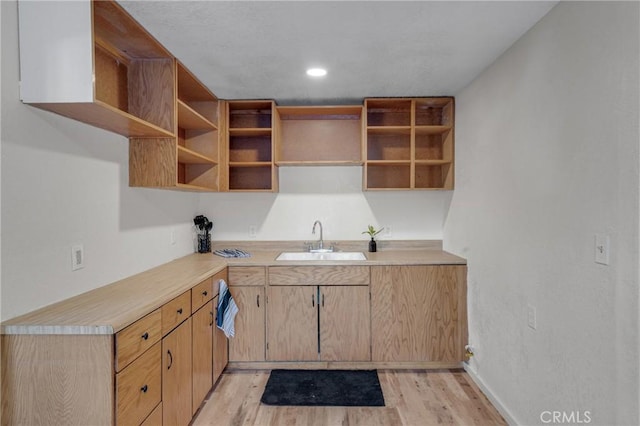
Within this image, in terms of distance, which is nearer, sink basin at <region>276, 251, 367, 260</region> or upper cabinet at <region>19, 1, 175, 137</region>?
upper cabinet at <region>19, 1, 175, 137</region>

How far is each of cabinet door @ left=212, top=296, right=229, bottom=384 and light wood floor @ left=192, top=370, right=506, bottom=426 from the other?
0.39 ft

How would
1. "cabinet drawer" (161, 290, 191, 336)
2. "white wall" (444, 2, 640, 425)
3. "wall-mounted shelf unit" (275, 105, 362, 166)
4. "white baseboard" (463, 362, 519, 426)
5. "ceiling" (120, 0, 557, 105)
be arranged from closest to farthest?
"white wall" (444, 2, 640, 425) → "ceiling" (120, 0, 557, 105) → "cabinet drawer" (161, 290, 191, 336) → "white baseboard" (463, 362, 519, 426) → "wall-mounted shelf unit" (275, 105, 362, 166)

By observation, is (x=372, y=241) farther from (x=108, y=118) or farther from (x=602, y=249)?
(x=108, y=118)

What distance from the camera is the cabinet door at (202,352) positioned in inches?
80.2

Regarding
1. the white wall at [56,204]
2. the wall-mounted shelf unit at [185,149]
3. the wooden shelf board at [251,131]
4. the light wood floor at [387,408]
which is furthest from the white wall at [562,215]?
the white wall at [56,204]

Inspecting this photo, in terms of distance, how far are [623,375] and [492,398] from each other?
3.84 feet

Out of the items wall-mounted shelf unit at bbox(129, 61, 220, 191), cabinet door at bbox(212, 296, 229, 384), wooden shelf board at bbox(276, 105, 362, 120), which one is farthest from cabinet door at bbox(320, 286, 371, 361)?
wooden shelf board at bbox(276, 105, 362, 120)

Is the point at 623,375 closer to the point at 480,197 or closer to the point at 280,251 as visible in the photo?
the point at 480,197

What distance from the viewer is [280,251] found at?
3.19m

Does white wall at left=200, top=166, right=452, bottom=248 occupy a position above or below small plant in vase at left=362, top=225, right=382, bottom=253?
above

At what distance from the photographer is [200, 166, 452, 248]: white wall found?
3225 mm

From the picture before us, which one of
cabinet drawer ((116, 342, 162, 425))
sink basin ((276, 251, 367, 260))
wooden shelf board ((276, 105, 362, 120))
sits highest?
wooden shelf board ((276, 105, 362, 120))

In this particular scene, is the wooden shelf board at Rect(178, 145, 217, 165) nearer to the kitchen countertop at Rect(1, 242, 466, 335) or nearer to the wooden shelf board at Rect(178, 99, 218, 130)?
the wooden shelf board at Rect(178, 99, 218, 130)

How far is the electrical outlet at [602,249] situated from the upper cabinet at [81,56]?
2.15 m
